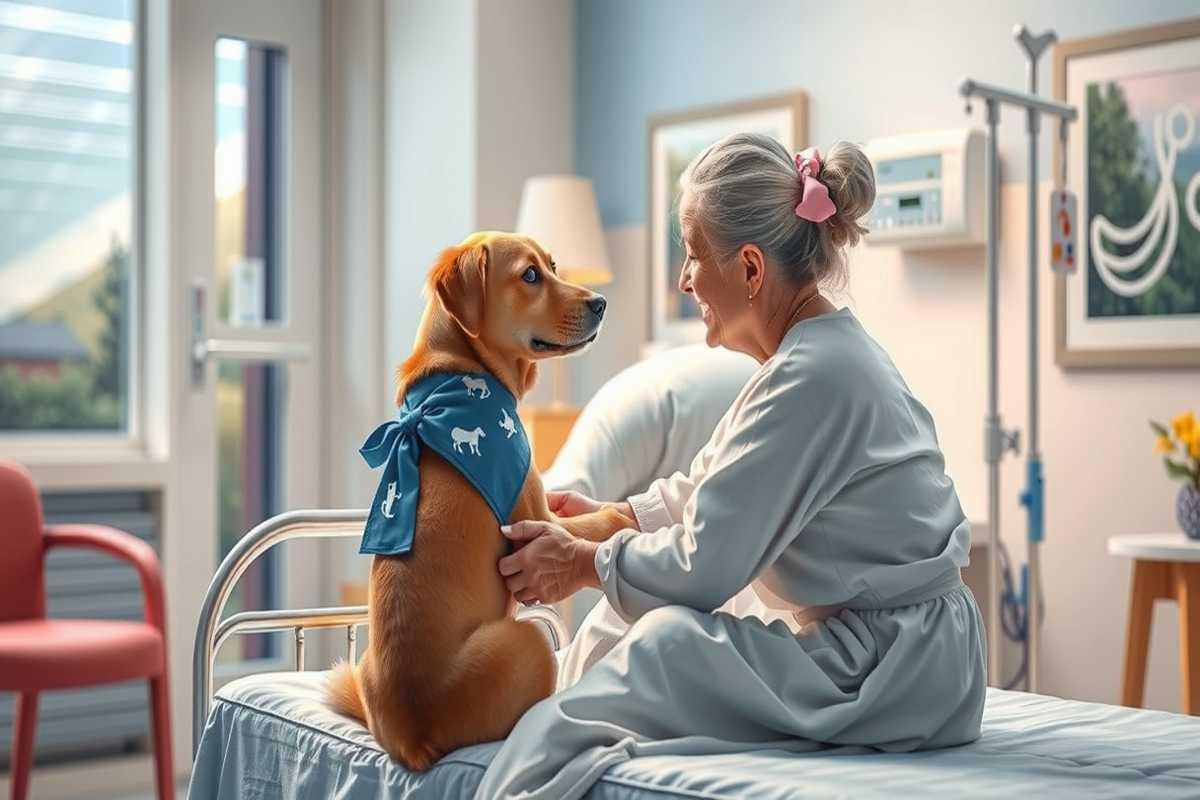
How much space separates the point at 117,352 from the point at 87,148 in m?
0.60

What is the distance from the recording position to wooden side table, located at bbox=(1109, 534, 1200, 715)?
9.55ft

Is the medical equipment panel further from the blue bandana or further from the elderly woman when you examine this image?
the blue bandana

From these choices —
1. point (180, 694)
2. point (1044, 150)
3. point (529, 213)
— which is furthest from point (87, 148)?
point (1044, 150)

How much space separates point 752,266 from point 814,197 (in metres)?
0.12

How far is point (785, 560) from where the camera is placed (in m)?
1.74

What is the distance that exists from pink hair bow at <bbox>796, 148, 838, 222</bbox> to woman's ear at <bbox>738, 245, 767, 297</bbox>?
70mm

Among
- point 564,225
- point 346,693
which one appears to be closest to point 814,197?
point 346,693

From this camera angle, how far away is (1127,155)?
3.31m

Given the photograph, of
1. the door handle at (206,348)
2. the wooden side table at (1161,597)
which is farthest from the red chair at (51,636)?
the wooden side table at (1161,597)

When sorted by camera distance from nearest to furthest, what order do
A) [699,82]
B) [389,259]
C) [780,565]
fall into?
[780,565], [699,82], [389,259]

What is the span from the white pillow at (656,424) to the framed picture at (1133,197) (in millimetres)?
886

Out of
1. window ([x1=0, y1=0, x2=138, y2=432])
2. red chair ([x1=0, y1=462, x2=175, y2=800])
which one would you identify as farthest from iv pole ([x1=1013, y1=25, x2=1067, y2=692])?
window ([x1=0, y1=0, x2=138, y2=432])

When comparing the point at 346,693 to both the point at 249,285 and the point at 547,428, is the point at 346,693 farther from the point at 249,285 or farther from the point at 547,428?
the point at 249,285

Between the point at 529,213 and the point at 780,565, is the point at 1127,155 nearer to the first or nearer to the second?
the point at 529,213
